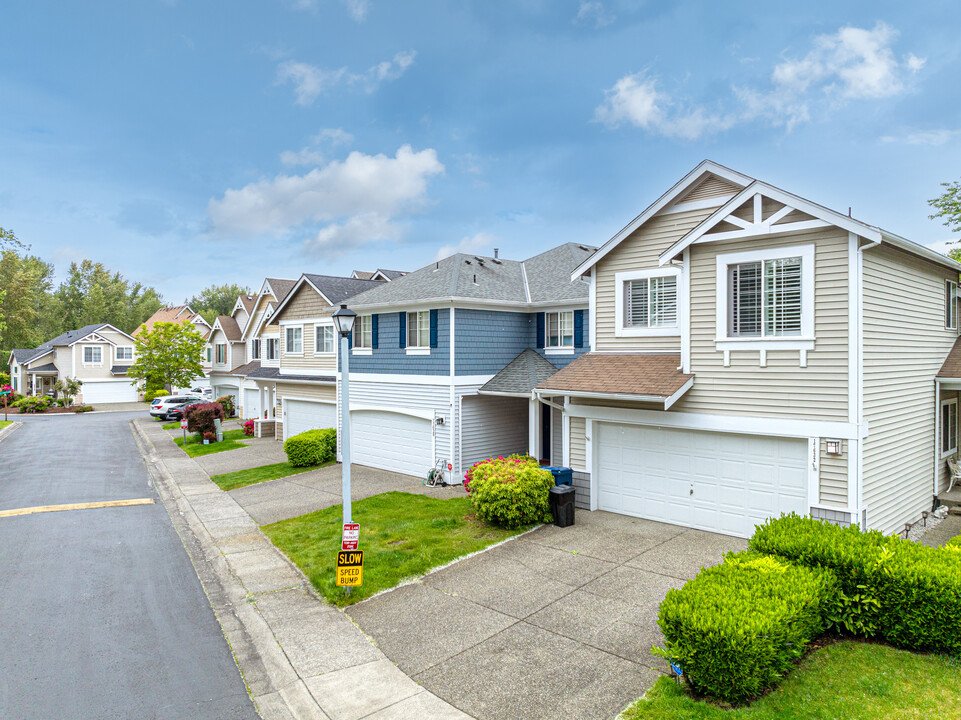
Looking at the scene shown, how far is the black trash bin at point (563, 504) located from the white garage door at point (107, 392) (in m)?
53.4

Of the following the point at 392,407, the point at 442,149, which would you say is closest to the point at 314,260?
the point at 442,149

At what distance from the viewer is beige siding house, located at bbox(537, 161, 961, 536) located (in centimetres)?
1027

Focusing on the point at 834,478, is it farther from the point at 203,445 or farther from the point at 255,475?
the point at 203,445

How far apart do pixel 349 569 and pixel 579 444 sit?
6.79 meters

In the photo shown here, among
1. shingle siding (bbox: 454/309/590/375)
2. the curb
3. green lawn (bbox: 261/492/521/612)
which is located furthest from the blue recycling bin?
the curb

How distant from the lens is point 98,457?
25.6m

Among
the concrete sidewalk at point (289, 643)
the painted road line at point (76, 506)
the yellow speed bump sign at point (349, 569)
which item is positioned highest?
the yellow speed bump sign at point (349, 569)

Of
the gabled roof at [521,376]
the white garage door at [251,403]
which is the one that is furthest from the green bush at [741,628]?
the white garage door at [251,403]

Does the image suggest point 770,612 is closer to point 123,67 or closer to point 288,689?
point 288,689

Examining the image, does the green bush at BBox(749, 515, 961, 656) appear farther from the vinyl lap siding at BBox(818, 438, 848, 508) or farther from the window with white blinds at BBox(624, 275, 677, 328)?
the window with white blinds at BBox(624, 275, 677, 328)

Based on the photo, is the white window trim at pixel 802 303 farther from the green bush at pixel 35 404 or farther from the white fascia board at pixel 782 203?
the green bush at pixel 35 404

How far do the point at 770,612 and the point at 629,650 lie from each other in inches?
83.4

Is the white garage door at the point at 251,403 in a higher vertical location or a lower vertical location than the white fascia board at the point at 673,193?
lower

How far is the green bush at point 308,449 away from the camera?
21.4m
